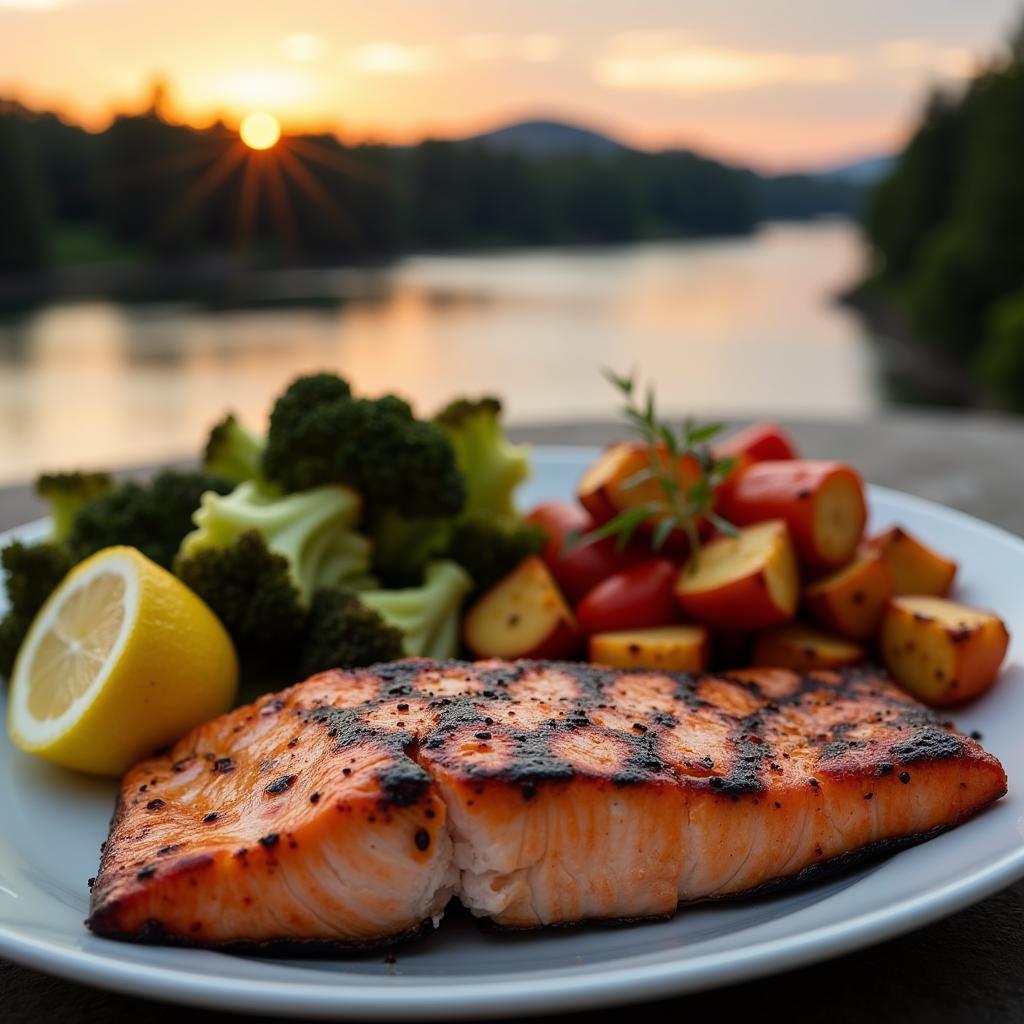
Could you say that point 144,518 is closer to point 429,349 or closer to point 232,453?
point 232,453

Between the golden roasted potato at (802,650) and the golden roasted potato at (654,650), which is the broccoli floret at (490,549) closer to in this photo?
the golden roasted potato at (654,650)

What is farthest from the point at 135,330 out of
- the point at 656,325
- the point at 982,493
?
the point at 982,493

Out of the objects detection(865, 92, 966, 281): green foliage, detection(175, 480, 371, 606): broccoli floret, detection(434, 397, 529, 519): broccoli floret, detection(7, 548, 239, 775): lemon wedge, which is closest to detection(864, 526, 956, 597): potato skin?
detection(434, 397, 529, 519): broccoli floret

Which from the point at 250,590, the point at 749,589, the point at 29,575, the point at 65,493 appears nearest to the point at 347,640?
the point at 250,590

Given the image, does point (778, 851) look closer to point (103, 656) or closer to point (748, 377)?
Answer: point (103, 656)

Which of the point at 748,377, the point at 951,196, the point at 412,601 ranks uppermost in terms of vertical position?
the point at 951,196

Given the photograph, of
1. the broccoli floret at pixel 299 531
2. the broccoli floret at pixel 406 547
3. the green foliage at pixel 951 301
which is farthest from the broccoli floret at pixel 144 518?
the green foliage at pixel 951 301
